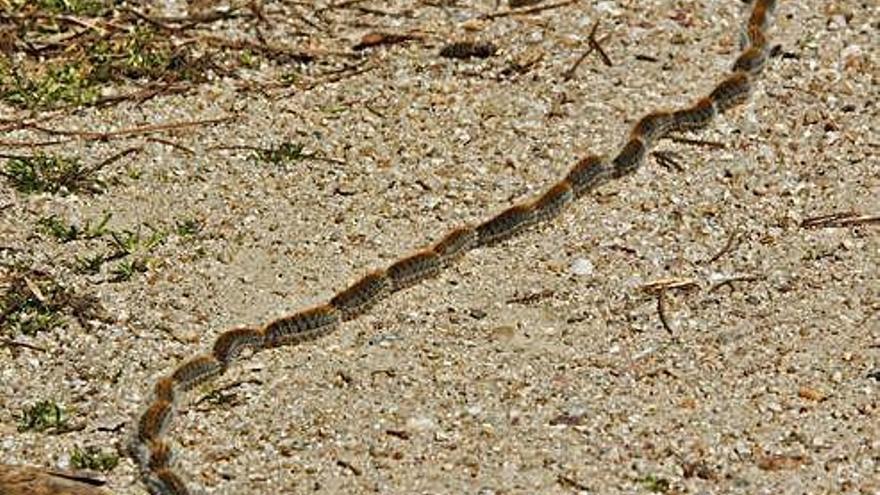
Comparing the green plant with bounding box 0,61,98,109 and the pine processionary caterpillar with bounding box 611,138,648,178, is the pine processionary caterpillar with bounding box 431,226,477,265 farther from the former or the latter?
the green plant with bounding box 0,61,98,109

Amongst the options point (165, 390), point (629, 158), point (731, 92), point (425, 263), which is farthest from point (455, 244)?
point (731, 92)

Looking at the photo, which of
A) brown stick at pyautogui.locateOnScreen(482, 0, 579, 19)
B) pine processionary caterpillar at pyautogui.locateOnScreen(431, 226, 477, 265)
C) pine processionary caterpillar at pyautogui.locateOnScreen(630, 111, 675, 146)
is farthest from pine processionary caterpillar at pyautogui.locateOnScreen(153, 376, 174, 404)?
brown stick at pyautogui.locateOnScreen(482, 0, 579, 19)

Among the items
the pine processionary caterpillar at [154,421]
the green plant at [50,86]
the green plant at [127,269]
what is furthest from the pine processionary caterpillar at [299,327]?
the green plant at [50,86]

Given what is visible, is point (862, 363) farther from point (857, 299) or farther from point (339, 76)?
point (339, 76)

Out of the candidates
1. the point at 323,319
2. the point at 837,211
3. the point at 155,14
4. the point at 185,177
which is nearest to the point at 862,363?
the point at 837,211

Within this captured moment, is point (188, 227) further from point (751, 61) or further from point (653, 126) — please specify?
point (751, 61)

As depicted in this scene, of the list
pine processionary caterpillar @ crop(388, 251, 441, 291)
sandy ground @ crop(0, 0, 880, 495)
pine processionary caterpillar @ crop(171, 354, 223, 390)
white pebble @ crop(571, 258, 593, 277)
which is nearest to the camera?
sandy ground @ crop(0, 0, 880, 495)
